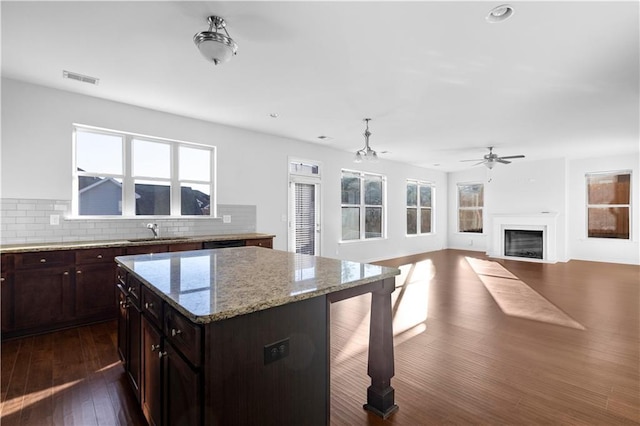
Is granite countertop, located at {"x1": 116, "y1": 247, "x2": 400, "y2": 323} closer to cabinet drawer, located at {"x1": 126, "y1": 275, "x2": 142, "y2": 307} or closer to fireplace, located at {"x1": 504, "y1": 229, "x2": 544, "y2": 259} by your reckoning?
cabinet drawer, located at {"x1": 126, "y1": 275, "x2": 142, "y2": 307}

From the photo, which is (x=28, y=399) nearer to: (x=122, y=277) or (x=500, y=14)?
(x=122, y=277)

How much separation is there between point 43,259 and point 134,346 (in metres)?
2.01

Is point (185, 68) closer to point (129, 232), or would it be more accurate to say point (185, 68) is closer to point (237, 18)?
point (237, 18)

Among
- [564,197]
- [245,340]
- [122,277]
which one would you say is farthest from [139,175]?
[564,197]

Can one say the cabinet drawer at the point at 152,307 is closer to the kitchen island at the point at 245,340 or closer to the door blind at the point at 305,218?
the kitchen island at the point at 245,340

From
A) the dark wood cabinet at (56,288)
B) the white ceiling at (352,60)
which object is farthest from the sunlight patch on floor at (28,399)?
the white ceiling at (352,60)

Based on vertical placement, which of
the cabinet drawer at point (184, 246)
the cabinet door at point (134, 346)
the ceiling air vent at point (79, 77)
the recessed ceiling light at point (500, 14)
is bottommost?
the cabinet door at point (134, 346)

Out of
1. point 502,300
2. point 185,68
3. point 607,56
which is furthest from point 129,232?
point 607,56

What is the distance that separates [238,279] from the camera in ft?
5.64

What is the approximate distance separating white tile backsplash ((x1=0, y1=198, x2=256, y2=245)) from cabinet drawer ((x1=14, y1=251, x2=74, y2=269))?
A: 20.7 inches

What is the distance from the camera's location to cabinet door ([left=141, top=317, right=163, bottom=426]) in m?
1.60

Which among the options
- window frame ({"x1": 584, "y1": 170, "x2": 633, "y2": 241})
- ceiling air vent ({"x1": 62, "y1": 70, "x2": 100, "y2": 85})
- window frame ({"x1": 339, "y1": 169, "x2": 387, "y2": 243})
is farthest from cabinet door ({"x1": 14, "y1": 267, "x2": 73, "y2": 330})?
window frame ({"x1": 584, "y1": 170, "x2": 633, "y2": 241})

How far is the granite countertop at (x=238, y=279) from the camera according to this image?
1.28 meters

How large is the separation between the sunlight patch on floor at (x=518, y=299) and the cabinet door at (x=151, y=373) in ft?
12.8
